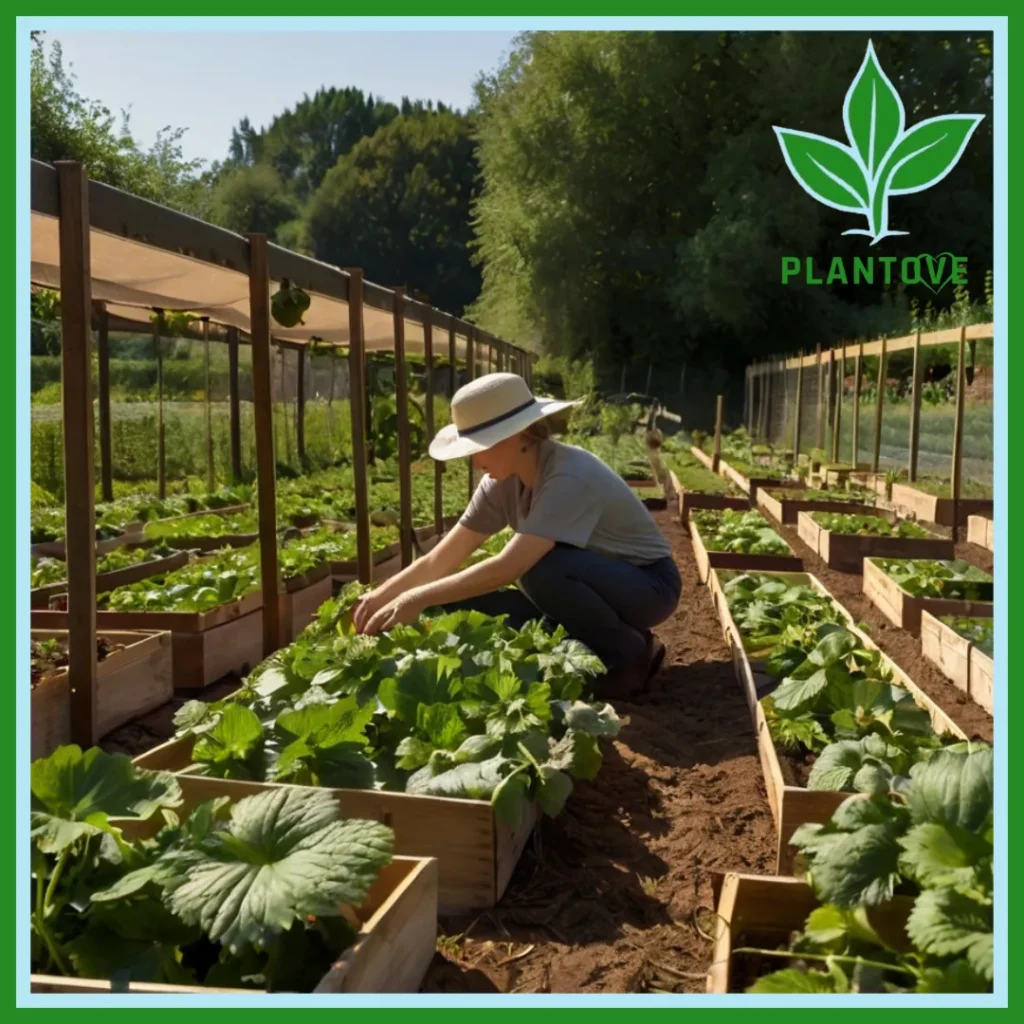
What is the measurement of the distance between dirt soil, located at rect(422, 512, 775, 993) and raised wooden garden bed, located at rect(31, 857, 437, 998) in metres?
0.12

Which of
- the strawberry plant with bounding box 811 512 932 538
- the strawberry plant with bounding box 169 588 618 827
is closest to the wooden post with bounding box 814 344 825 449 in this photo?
the strawberry plant with bounding box 811 512 932 538

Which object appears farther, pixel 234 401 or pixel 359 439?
pixel 234 401

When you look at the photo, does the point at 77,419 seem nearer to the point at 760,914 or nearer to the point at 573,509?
the point at 573,509

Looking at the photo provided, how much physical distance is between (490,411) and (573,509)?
0.49 metres

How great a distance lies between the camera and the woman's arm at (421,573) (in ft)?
12.7

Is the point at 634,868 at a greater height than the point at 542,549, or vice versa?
the point at 542,549

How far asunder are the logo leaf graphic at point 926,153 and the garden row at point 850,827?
4.59 feet

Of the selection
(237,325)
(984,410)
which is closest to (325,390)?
(237,325)

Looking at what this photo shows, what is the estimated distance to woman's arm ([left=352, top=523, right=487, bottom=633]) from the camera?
388 cm

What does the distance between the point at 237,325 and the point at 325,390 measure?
21.5 feet

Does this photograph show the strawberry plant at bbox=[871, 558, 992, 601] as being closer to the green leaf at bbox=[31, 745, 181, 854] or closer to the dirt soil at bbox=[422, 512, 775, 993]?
the dirt soil at bbox=[422, 512, 775, 993]

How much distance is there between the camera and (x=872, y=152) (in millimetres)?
3150

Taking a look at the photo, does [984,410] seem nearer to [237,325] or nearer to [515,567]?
[237,325]

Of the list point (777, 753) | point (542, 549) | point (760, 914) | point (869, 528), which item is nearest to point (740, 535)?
point (869, 528)
